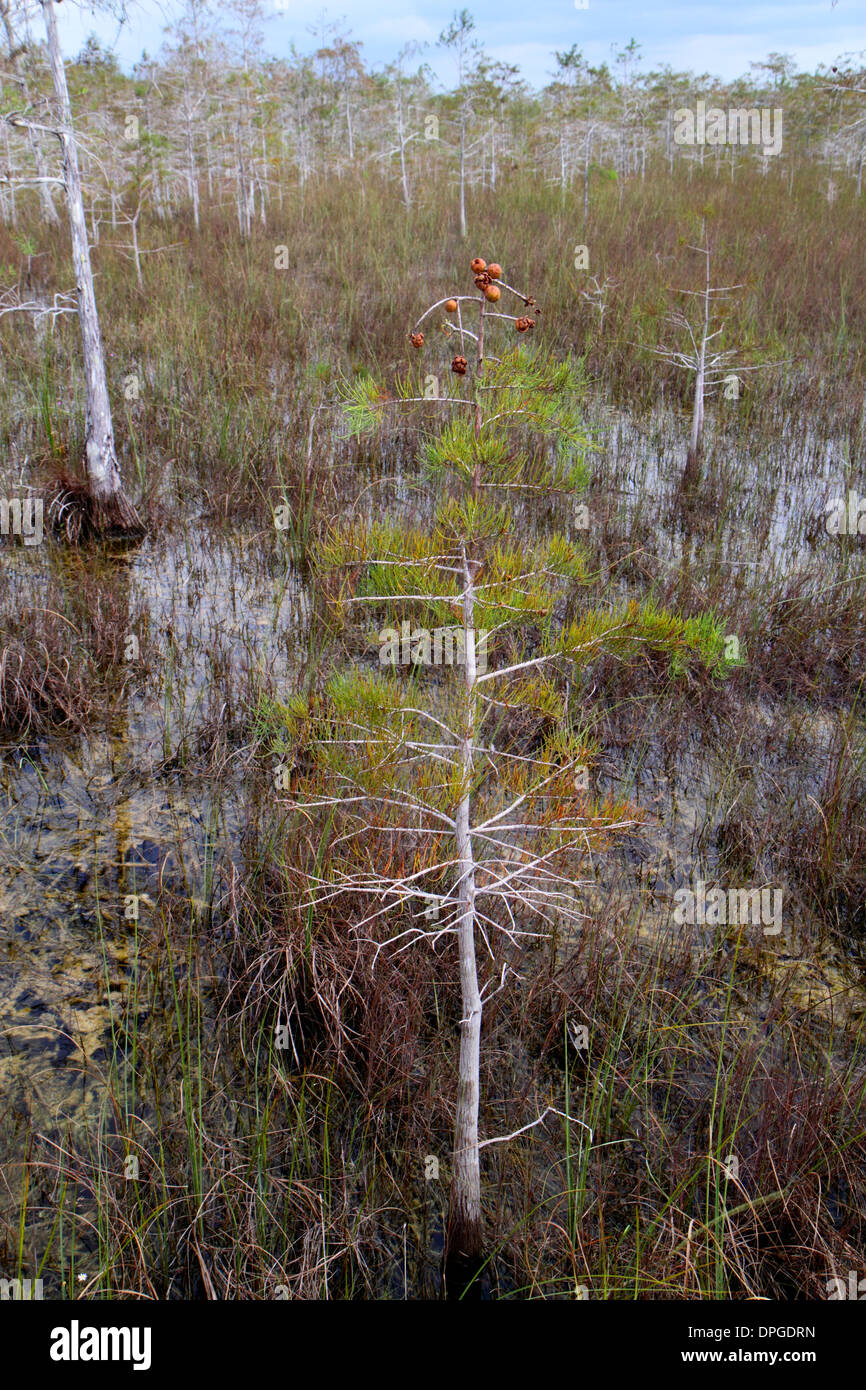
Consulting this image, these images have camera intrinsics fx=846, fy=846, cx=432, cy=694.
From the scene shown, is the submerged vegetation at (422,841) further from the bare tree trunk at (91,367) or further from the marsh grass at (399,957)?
the bare tree trunk at (91,367)

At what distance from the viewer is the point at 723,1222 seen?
2129 mm

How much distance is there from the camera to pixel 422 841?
3.06m

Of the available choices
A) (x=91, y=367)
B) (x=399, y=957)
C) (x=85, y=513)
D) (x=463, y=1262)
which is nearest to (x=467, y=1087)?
(x=463, y=1262)

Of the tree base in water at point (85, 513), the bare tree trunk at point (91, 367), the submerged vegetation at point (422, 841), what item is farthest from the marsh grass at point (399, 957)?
the bare tree trunk at point (91, 367)

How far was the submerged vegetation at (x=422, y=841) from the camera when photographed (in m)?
2.08

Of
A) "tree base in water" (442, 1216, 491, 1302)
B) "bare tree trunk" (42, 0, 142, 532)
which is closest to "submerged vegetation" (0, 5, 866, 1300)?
"tree base in water" (442, 1216, 491, 1302)

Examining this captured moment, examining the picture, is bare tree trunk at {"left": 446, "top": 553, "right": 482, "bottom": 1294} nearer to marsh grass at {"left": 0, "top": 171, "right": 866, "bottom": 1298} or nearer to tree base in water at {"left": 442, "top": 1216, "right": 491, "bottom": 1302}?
tree base in water at {"left": 442, "top": 1216, "right": 491, "bottom": 1302}

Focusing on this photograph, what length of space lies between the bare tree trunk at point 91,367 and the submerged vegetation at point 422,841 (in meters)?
0.21

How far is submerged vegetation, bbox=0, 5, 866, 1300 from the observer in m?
2.08

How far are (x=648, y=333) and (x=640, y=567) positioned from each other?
170 inches

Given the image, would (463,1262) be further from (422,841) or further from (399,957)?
(422,841)

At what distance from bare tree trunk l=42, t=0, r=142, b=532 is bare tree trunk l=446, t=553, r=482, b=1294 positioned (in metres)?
4.22

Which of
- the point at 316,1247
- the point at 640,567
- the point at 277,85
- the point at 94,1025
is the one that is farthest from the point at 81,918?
the point at 277,85

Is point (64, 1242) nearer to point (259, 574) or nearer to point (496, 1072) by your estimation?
point (496, 1072)
